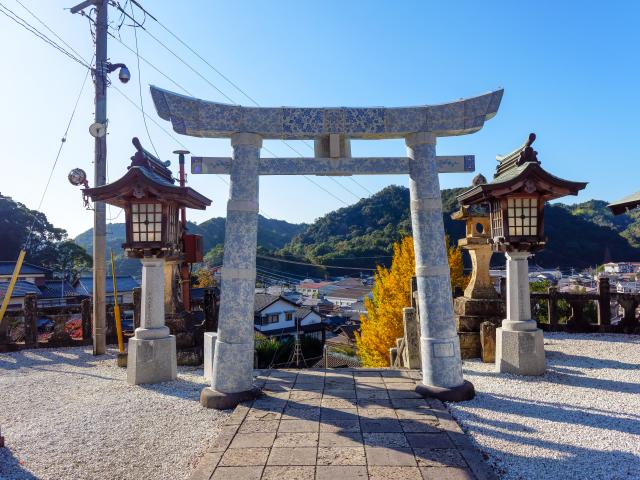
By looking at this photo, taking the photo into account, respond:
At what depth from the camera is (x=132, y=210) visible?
7738mm

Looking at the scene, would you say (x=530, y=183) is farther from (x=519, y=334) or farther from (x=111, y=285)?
(x=111, y=285)

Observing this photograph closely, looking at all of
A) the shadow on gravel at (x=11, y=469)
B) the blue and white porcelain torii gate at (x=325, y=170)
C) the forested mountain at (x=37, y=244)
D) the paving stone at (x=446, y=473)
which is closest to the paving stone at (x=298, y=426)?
the blue and white porcelain torii gate at (x=325, y=170)

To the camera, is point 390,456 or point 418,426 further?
point 418,426

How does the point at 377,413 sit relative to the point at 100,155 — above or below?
below

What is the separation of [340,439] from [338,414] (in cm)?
81

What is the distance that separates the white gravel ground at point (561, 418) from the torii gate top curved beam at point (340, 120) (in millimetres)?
4565

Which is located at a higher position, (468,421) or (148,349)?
(148,349)

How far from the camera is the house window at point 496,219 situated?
8250mm

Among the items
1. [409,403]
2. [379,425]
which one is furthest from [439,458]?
[409,403]

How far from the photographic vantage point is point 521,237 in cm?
793

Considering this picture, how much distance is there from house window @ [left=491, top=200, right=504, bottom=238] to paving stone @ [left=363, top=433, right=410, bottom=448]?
197 inches

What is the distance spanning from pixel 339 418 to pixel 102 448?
302cm

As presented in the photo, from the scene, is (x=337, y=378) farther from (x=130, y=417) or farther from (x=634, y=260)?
(x=634, y=260)

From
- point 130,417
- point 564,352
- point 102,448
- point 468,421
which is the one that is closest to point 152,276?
point 130,417
